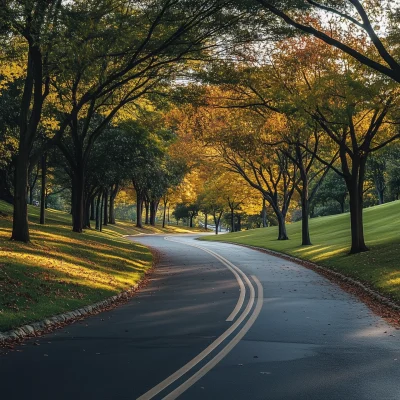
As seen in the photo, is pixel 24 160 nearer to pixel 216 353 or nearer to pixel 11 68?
pixel 11 68

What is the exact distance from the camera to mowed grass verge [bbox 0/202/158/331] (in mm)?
10750

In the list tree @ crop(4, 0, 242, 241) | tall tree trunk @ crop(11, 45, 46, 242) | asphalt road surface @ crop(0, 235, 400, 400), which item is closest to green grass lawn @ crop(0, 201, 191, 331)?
tall tree trunk @ crop(11, 45, 46, 242)

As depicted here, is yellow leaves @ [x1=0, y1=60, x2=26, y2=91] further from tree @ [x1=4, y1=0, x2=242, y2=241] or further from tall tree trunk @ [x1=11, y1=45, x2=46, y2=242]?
tall tree trunk @ [x1=11, y1=45, x2=46, y2=242]

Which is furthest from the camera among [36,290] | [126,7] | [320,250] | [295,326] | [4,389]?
[320,250]

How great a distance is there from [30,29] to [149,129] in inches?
611

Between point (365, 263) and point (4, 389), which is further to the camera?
point (365, 263)

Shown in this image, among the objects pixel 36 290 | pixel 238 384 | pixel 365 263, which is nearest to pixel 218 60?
pixel 365 263

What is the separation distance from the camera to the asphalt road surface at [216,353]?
19.7 ft

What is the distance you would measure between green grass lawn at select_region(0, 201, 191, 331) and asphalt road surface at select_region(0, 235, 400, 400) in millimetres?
1030

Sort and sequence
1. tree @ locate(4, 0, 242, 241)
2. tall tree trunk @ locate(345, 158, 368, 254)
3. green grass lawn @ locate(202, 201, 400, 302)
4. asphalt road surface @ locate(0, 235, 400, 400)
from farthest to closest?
tall tree trunk @ locate(345, 158, 368, 254), green grass lawn @ locate(202, 201, 400, 302), tree @ locate(4, 0, 242, 241), asphalt road surface @ locate(0, 235, 400, 400)

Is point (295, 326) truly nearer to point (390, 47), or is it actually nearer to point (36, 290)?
point (36, 290)

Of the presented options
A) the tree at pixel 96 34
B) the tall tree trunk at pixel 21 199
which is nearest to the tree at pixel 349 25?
the tree at pixel 96 34

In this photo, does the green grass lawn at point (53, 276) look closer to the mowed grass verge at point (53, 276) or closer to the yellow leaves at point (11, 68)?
the mowed grass verge at point (53, 276)

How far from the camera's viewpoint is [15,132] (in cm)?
2873
